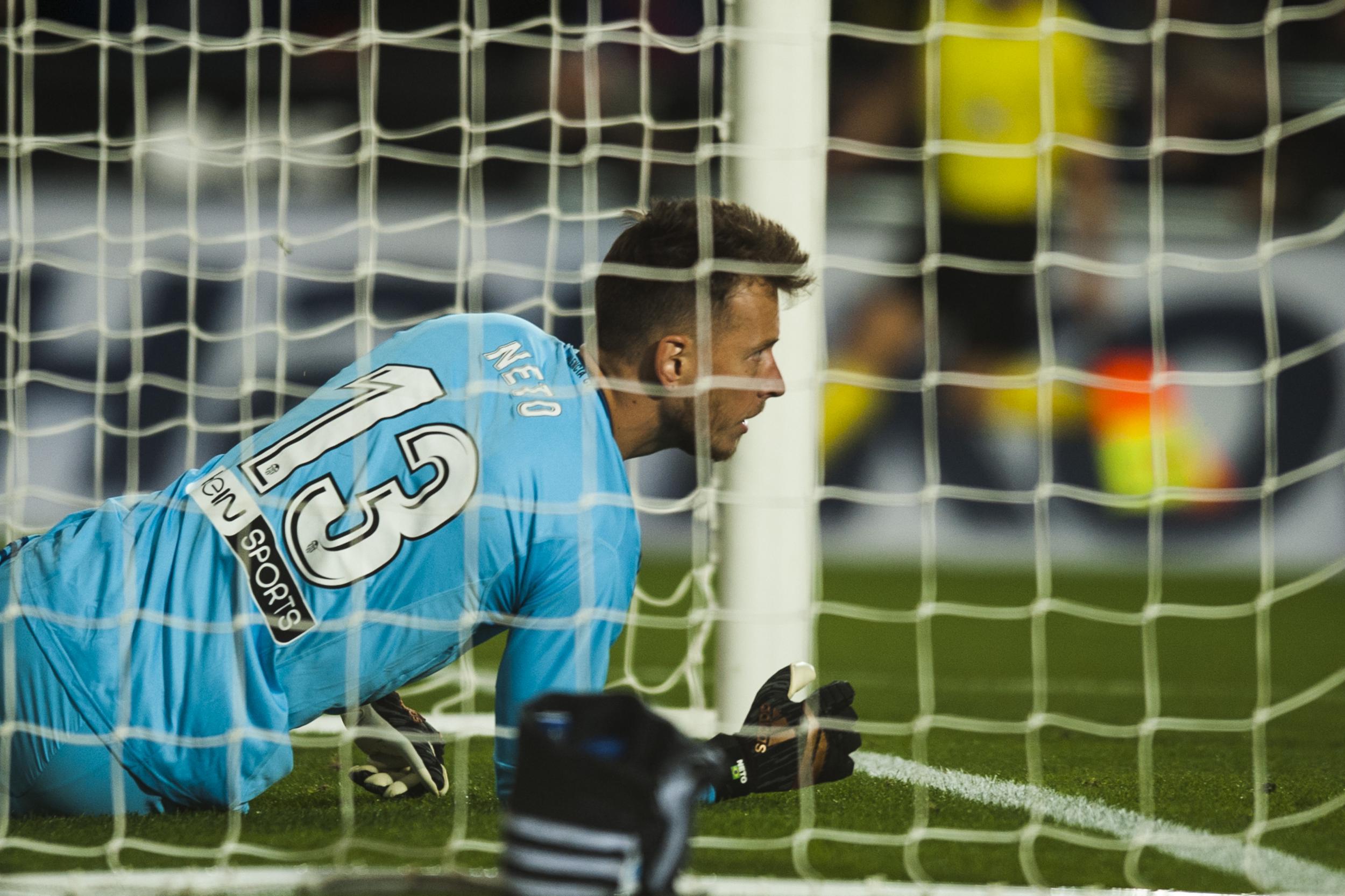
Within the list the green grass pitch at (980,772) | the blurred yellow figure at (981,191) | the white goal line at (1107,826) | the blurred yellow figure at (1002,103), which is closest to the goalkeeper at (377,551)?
the green grass pitch at (980,772)

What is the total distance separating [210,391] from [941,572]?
4.92m

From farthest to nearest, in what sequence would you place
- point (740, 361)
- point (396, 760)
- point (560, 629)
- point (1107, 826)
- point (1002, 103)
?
point (1002, 103), point (396, 760), point (1107, 826), point (740, 361), point (560, 629)

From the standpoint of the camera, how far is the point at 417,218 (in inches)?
324

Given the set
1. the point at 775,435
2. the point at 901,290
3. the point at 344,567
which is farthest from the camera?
the point at 901,290

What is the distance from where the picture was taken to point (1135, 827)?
2.42 metres

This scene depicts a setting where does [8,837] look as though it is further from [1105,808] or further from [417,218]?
[417,218]

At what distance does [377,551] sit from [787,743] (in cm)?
83

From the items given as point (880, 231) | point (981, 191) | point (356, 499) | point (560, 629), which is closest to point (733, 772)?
point (560, 629)

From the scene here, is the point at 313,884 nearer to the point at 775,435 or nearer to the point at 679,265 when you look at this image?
the point at 679,265

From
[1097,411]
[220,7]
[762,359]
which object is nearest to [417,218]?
[220,7]

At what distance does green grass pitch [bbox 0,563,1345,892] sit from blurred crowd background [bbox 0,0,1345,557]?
2.06 metres

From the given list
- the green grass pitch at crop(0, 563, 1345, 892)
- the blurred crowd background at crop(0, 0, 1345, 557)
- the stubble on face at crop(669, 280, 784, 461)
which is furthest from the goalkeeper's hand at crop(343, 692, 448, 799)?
the blurred crowd background at crop(0, 0, 1345, 557)

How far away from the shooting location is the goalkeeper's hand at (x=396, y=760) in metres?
2.56

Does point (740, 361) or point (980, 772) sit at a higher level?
point (740, 361)
